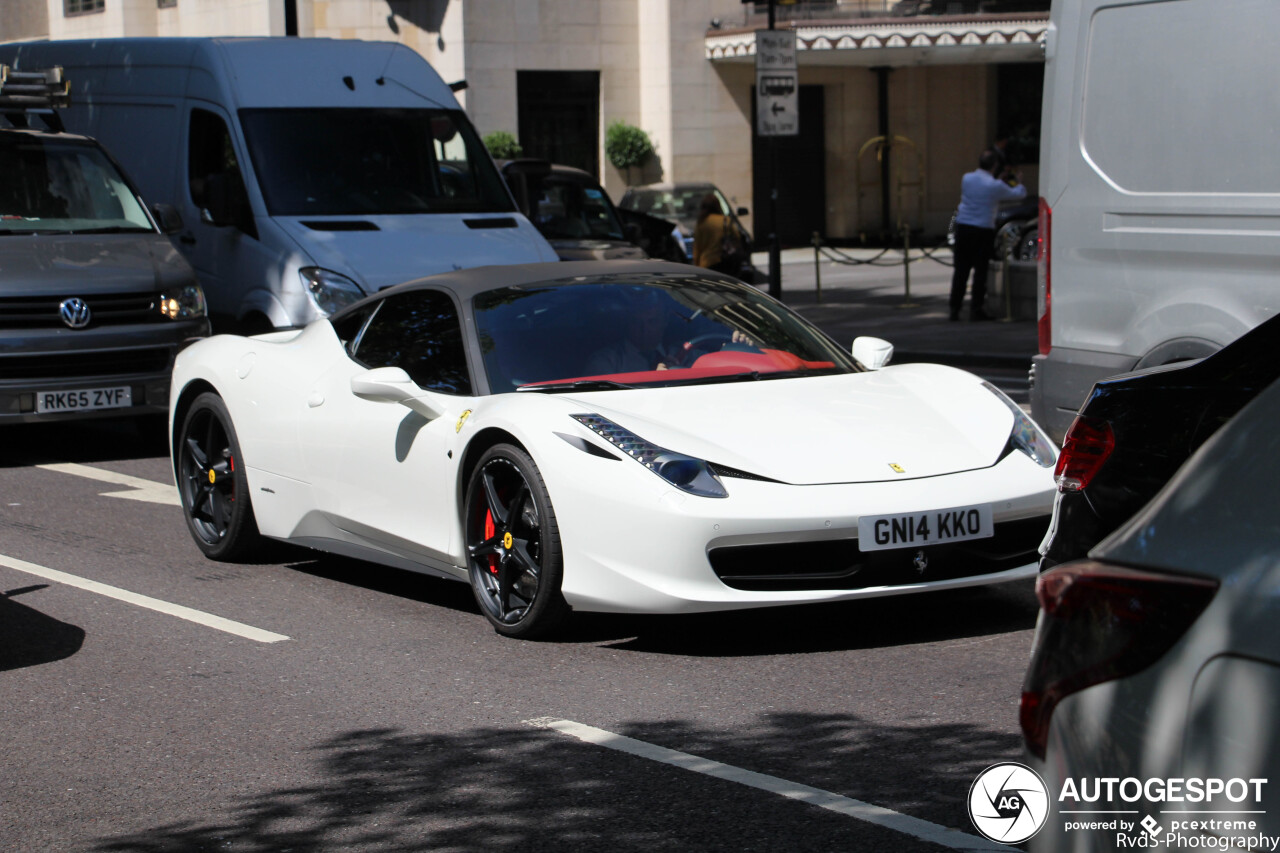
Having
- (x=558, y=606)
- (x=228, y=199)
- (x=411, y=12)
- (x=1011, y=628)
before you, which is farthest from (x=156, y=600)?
(x=411, y=12)

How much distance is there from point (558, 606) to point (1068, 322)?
327 cm

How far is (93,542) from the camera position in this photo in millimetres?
8141

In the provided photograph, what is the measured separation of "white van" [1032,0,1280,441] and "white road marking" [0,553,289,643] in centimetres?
388

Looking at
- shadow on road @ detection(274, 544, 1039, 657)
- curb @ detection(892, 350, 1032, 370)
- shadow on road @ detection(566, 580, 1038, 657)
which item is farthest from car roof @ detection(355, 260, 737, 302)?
curb @ detection(892, 350, 1032, 370)

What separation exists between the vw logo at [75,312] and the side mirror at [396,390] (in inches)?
188

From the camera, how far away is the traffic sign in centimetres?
1755

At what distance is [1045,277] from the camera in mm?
8125

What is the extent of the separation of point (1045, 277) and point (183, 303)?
227 inches

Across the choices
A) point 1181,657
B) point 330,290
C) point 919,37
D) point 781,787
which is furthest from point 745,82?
point 1181,657

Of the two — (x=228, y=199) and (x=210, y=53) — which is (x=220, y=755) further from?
(x=210, y=53)

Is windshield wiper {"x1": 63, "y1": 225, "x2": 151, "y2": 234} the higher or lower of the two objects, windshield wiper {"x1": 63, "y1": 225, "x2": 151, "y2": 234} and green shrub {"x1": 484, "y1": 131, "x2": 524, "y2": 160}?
the lower

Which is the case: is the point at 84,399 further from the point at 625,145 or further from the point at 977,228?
the point at 625,145

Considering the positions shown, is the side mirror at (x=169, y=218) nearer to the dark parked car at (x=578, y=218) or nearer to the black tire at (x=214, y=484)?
the black tire at (x=214, y=484)

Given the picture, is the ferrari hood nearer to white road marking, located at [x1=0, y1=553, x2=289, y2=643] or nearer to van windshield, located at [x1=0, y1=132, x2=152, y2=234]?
white road marking, located at [x1=0, y1=553, x2=289, y2=643]
